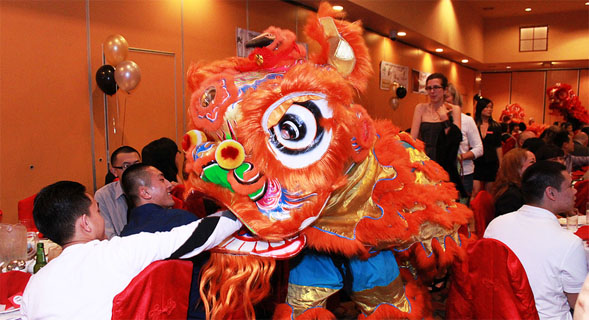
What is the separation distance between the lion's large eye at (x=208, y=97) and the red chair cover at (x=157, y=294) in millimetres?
494

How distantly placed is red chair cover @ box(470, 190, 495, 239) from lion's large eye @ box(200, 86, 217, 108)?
1691 mm

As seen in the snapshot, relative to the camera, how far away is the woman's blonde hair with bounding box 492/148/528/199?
2631 millimetres

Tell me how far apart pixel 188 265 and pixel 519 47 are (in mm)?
11734

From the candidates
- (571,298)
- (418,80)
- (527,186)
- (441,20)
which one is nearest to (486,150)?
(527,186)

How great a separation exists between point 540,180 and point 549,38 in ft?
34.7

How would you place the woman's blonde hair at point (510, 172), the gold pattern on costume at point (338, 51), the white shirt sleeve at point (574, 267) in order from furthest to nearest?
the woman's blonde hair at point (510, 172) < the white shirt sleeve at point (574, 267) < the gold pattern on costume at point (338, 51)

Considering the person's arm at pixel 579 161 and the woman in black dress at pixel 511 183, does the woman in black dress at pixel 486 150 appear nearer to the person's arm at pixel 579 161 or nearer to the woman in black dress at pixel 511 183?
the person's arm at pixel 579 161

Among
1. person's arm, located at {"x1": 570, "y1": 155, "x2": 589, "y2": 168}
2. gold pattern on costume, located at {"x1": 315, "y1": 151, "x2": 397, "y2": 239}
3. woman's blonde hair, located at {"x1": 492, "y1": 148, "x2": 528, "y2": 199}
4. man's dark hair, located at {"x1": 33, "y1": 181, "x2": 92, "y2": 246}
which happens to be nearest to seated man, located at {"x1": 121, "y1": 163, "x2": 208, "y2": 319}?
man's dark hair, located at {"x1": 33, "y1": 181, "x2": 92, "y2": 246}

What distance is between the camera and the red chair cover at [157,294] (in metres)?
1.25

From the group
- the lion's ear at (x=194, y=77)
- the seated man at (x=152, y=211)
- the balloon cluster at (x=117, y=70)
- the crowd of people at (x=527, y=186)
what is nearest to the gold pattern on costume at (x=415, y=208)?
the crowd of people at (x=527, y=186)

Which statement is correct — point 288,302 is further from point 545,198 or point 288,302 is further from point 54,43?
point 54,43

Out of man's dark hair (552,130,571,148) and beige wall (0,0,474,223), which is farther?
man's dark hair (552,130,571,148)

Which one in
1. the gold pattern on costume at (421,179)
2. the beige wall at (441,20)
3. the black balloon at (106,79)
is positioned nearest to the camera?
the gold pattern on costume at (421,179)

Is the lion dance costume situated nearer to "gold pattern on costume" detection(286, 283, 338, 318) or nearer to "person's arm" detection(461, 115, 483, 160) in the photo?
"gold pattern on costume" detection(286, 283, 338, 318)
